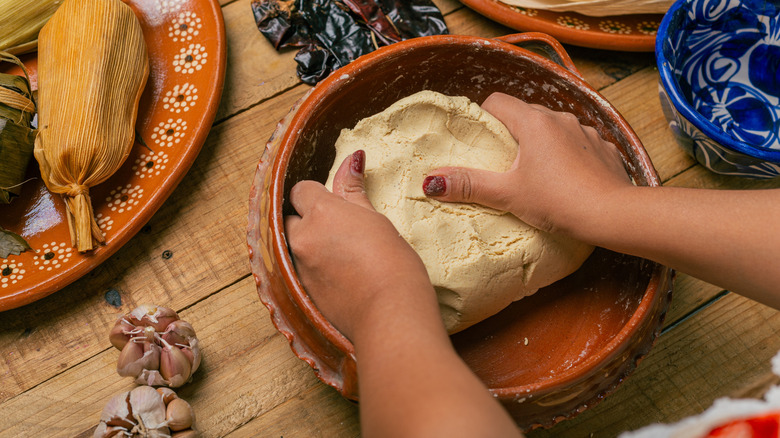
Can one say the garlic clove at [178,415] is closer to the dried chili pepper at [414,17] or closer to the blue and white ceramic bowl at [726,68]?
the dried chili pepper at [414,17]

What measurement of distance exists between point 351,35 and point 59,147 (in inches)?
24.6

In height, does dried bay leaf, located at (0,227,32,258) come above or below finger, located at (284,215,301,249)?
below

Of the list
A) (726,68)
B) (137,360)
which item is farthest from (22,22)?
(726,68)

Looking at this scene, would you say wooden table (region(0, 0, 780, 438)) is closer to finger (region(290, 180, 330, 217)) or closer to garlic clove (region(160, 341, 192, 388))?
garlic clove (region(160, 341, 192, 388))

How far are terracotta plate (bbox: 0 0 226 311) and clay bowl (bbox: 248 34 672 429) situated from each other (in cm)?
25

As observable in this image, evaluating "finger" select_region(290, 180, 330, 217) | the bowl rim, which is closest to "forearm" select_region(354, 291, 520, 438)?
the bowl rim

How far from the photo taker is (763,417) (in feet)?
1.75

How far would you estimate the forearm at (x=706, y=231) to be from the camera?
69 cm

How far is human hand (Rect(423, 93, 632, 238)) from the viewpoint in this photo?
2.69ft

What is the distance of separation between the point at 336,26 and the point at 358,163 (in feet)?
1.68

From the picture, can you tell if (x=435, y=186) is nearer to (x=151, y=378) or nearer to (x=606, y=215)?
(x=606, y=215)

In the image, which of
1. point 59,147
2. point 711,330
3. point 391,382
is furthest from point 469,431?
point 59,147

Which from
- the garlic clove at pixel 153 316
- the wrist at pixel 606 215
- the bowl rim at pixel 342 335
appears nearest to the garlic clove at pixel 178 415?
the garlic clove at pixel 153 316

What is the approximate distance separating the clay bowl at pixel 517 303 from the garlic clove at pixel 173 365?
19 cm
